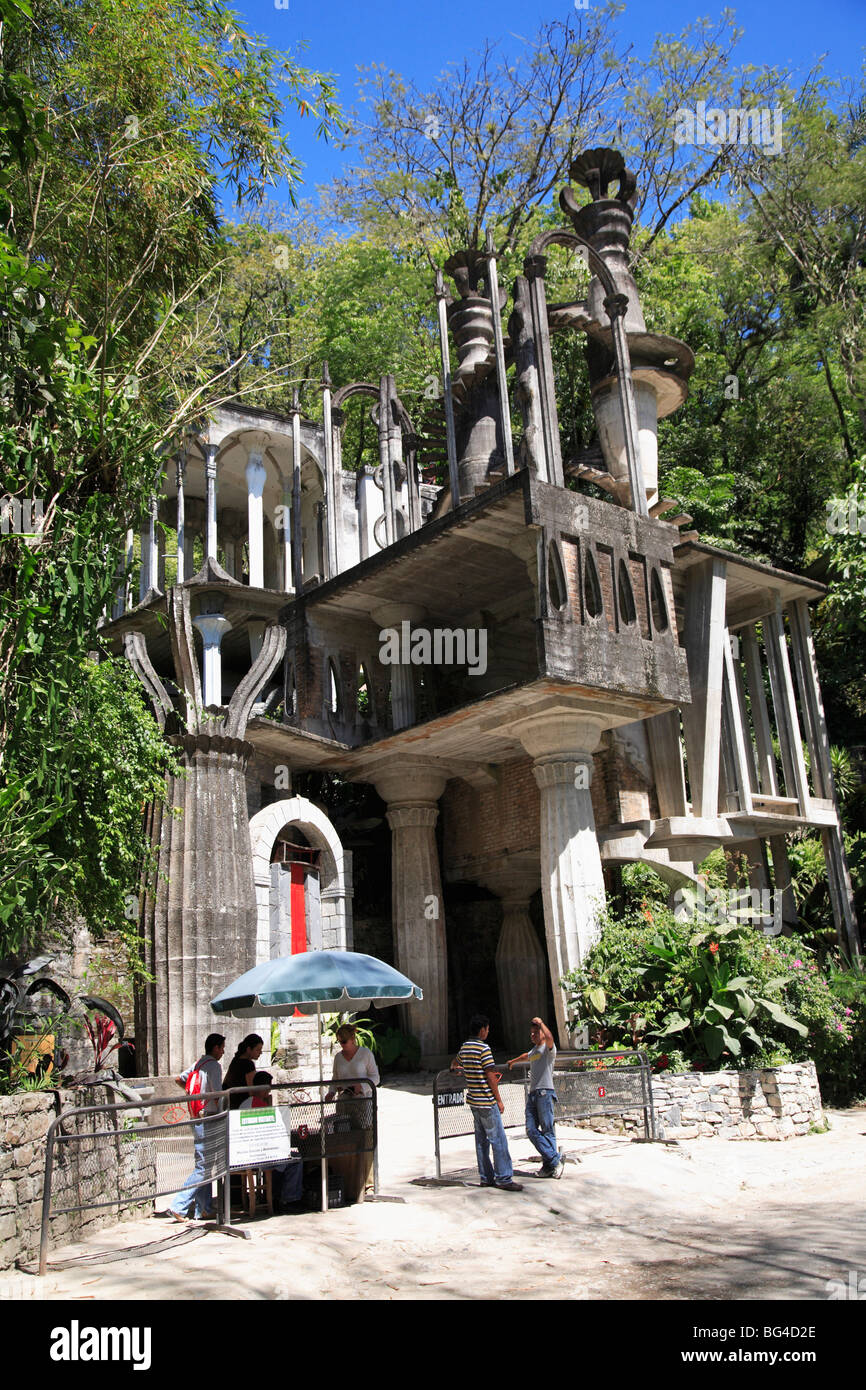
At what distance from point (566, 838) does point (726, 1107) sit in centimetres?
443

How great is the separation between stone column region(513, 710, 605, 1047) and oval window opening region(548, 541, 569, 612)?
1764 millimetres

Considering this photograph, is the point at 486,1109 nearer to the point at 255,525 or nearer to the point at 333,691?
the point at 333,691

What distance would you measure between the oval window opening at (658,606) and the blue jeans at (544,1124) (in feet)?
28.3

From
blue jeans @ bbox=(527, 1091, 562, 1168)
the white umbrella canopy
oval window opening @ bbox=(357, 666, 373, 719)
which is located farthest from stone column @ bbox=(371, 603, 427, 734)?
blue jeans @ bbox=(527, 1091, 562, 1168)

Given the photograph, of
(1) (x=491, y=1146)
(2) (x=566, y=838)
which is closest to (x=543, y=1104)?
(1) (x=491, y=1146)

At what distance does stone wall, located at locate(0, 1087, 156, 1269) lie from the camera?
785 cm

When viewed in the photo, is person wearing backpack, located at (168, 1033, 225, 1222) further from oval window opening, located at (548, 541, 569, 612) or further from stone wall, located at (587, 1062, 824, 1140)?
oval window opening, located at (548, 541, 569, 612)

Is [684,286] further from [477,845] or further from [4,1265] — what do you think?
[4,1265]

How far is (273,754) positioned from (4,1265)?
12.6 m

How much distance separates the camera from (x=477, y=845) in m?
21.7

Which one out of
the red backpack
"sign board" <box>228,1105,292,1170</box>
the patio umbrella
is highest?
the patio umbrella

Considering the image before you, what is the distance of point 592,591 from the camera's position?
56.3 feet

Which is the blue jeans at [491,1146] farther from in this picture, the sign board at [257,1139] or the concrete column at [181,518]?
the concrete column at [181,518]

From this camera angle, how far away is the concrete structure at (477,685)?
16719mm
